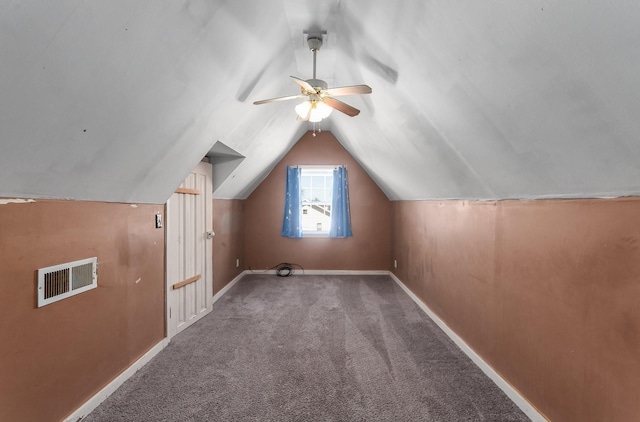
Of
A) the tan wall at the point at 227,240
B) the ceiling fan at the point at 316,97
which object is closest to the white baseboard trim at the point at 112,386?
the tan wall at the point at 227,240

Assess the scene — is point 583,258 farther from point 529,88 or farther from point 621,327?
point 529,88

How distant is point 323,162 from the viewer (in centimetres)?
539

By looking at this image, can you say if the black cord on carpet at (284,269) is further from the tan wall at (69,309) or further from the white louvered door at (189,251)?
the tan wall at (69,309)

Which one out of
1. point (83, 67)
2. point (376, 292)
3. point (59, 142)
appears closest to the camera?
point (83, 67)

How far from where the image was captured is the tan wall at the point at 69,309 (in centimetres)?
140

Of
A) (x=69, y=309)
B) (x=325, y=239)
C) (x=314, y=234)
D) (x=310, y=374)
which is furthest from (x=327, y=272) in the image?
(x=69, y=309)

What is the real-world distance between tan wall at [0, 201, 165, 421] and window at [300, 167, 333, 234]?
11.0ft

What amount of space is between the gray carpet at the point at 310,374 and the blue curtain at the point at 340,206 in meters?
1.98

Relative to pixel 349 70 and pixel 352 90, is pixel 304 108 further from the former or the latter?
pixel 349 70

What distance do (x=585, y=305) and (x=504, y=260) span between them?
2.10ft

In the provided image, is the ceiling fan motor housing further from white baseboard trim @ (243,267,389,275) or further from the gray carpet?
white baseboard trim @ (243,267,389,275)

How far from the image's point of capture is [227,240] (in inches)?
179

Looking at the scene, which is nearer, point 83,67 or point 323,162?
point 83,67

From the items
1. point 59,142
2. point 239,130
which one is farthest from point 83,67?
point 239,130
